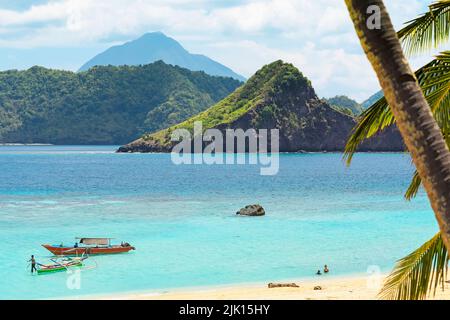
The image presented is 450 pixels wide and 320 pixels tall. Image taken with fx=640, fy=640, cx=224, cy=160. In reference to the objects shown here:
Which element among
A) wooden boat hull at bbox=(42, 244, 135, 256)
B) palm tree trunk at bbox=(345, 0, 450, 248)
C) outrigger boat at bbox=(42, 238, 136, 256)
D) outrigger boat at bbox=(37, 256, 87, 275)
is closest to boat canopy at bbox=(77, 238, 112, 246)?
outrigger boat at bbox=(42, 238, 136, 256)

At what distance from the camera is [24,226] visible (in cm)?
4569

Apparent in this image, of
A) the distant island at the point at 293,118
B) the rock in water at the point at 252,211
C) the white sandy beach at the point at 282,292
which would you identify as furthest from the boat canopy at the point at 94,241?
the distant island at the point at 293,118

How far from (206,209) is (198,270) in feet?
79.4

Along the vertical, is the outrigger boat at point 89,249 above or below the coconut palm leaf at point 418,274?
below

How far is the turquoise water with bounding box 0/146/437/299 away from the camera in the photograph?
98.0ft

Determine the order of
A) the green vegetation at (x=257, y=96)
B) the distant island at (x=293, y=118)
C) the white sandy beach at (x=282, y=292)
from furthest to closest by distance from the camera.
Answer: the green vegetation at (x=257, y=96)
the distant island at (x=293, y=118)
the white sandy beach at (x=282, y=292)

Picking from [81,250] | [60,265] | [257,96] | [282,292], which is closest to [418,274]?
[282,292]

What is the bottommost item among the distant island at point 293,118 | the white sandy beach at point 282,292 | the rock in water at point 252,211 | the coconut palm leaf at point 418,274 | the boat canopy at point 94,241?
the white sandy beach at point 282,292

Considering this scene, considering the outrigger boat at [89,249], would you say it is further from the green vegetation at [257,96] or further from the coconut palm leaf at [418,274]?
the green vegetation at [257,96]

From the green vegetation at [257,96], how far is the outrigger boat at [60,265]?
432 feet

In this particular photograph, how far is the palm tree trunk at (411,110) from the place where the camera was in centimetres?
425

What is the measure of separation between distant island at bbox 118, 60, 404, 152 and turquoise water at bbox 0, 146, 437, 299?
76.6 m

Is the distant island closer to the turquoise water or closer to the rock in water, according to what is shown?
the turquoise water
